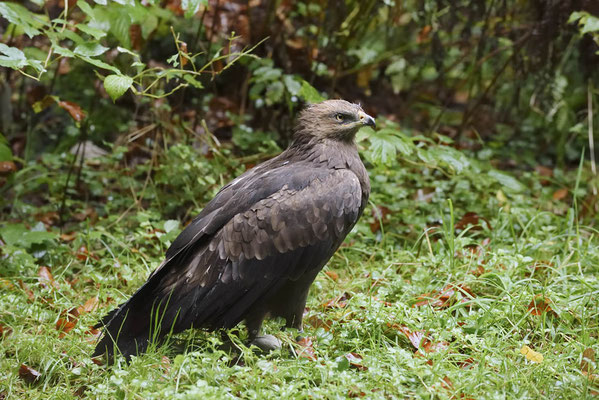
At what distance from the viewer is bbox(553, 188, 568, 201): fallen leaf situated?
6.45m

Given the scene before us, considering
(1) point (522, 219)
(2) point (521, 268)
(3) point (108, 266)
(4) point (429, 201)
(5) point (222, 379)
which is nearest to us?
(5) point (222, 379)

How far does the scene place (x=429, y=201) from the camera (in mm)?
6078

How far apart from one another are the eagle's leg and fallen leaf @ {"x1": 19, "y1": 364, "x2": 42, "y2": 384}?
3.71ft

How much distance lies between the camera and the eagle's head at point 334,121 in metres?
4.32

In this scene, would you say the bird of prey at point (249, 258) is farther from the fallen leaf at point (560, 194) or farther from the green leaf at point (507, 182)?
the fallen leaf at point (560, 194)

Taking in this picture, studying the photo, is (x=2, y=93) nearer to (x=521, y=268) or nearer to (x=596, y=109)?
(x=521, y=268)

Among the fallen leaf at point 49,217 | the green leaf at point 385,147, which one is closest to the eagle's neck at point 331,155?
the green leaf at point 385,147

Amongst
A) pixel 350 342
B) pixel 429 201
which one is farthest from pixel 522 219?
pixel 350 342

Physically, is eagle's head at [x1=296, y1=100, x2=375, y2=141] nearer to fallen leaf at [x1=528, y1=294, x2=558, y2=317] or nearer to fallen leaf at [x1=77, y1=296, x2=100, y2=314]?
fallen leaf at [x1=528, y1=294, x2=558, y2=317]

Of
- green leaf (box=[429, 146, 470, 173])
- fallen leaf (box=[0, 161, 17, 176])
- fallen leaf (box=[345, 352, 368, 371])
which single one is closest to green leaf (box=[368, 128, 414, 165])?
green leaf (box=[429, 146, 470, 173])

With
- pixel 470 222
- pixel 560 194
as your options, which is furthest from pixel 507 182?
pixel 560 194

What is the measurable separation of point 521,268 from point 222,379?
2.21m

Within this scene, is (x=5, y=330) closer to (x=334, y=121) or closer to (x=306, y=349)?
(x=306, y=349)

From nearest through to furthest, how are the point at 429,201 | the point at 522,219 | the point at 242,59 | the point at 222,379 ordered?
the point at 222,379, the point at 522,219, the point at 429,201, the point at 242,59
